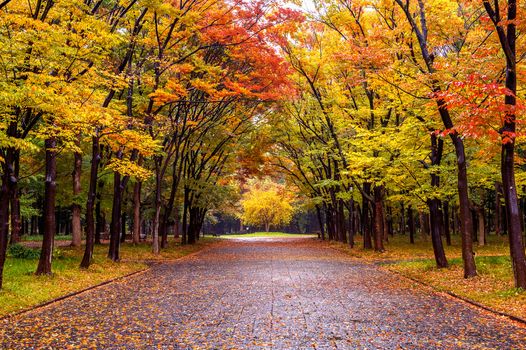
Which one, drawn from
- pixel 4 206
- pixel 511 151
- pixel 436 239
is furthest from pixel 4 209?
pixel 436 239

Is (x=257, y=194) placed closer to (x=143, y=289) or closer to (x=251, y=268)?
(x=251, y=268)

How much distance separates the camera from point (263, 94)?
2180 cm

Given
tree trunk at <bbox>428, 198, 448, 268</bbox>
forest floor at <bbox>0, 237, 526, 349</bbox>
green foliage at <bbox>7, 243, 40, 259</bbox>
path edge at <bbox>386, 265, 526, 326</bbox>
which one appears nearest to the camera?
forest floor at <bbox>0, 237, 526, 349</bbox>

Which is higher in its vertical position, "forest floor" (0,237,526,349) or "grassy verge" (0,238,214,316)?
"grassy verge" (0,238,214,316)

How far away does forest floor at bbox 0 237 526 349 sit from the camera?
705 centimetres

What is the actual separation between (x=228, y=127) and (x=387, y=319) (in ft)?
78.3

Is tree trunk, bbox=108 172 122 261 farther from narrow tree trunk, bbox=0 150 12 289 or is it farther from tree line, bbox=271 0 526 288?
tree line, bbox=271 0 526 288

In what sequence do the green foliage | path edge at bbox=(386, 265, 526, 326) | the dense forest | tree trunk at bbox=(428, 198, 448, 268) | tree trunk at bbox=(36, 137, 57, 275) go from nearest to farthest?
1. path edge at bbox=(386, 265, 526, 326)
2. the dense forest
3. tree trunk at bbox=(36, 137, 57, 275)
4. tree trunk at bbox=(428, 198, 448, 268)
5. the green foliage

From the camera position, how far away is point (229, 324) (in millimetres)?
8250

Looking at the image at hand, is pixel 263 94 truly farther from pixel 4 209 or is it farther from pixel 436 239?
pixel 4 209

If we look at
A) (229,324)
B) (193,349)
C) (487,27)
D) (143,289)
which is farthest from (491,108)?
(143,289)

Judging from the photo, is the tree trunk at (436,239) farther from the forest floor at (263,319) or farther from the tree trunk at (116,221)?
the tree trunk at (116,221)

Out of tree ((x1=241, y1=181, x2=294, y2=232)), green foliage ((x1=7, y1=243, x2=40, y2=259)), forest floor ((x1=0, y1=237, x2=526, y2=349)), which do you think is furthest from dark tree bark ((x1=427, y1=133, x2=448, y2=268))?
tree ((x1=241, y1=181, x2=294, y2=232))

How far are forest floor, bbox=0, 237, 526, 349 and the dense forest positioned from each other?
2773mm
